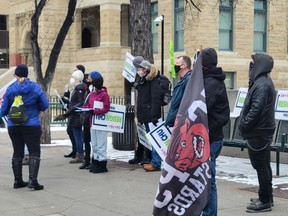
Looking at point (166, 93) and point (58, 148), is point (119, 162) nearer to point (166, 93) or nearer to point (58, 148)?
point (166, 93)

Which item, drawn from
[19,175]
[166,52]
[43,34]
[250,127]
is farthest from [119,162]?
[43,34]

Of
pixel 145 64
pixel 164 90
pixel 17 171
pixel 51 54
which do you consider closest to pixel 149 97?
pixel 164 90

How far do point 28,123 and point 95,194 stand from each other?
1559mm

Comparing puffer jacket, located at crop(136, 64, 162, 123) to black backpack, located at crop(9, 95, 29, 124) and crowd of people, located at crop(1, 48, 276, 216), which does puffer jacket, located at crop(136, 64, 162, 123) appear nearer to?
crowd of people, located at crop(1, 48, 276, 216)

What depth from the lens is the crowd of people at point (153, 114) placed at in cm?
584

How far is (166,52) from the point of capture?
1126 inches

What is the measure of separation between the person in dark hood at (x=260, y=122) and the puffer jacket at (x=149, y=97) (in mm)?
3028

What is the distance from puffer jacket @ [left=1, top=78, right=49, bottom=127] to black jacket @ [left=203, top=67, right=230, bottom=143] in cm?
346

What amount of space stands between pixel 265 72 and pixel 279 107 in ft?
11.0

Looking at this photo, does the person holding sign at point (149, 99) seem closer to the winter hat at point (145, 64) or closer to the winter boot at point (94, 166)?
the winter hat at point (145, 64)

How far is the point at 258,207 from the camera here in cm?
665

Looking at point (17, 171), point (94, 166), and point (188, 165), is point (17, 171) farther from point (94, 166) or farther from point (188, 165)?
point (188, 165)

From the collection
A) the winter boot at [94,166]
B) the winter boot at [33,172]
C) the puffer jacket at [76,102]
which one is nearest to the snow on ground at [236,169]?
the puffer jacket at [76,102]

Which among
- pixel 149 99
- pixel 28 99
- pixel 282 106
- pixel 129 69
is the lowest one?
pixel 282 106
